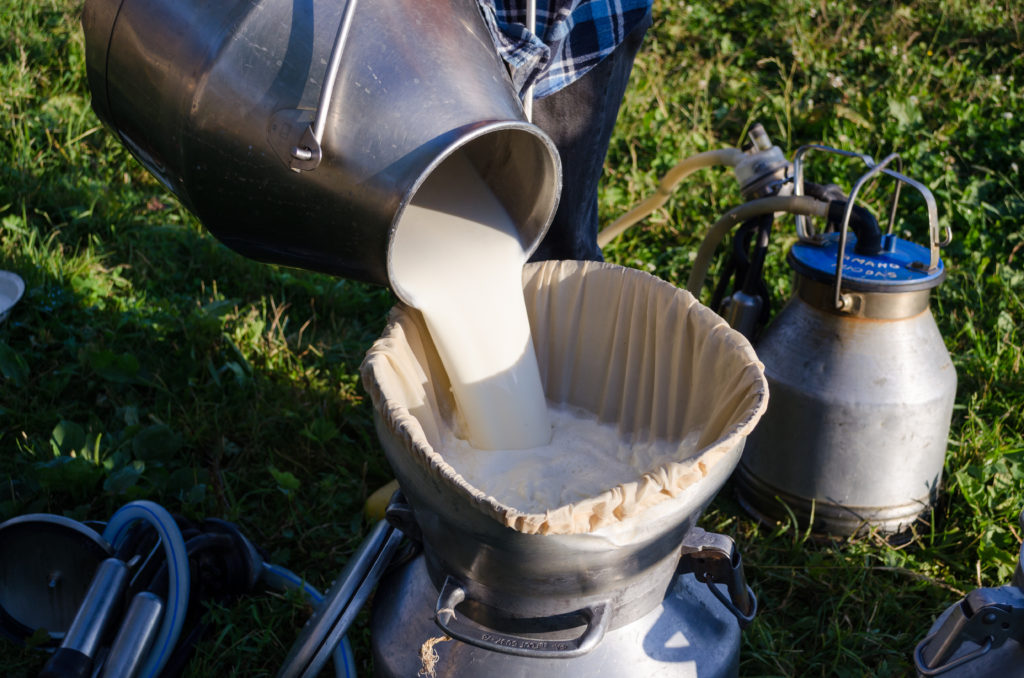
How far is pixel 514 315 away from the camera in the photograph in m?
1.44

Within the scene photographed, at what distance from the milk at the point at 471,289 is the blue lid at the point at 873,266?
656 mm

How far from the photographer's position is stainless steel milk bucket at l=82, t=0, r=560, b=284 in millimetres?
1013

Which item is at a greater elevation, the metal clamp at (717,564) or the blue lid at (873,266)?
the blue lid at (873,266)

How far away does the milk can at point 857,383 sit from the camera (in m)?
1.74

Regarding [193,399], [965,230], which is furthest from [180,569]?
[965,230]

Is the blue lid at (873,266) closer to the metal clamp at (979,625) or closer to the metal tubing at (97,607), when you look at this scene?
the metal clamp at (979,625)

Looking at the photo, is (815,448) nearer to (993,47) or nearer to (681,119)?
(681,119)

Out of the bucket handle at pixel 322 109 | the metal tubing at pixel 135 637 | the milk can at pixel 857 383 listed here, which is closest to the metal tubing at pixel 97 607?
the metal tubing at pixel 135 637

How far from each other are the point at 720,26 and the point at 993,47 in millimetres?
1147

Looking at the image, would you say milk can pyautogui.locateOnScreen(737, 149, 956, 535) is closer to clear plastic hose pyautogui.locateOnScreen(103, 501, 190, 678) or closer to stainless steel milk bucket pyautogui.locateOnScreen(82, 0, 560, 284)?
stainless steel milk bucket pyautogui.locateOnScreen(82, 0, 560, 284)

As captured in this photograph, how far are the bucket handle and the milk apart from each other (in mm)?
318

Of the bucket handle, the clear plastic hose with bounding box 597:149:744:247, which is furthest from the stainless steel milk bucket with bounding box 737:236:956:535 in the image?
the bucket handle

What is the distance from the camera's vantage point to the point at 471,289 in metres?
1.39

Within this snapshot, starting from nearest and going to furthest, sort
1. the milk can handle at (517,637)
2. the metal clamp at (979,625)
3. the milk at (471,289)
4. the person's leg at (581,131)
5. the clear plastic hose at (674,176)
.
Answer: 1. the milk can handle at (517,637)
2. the metal clamp at (979,625)
3. the milk at (471,289)
4. the person's leg at (581,131)
5. the clear plastic hose at (674,176)
